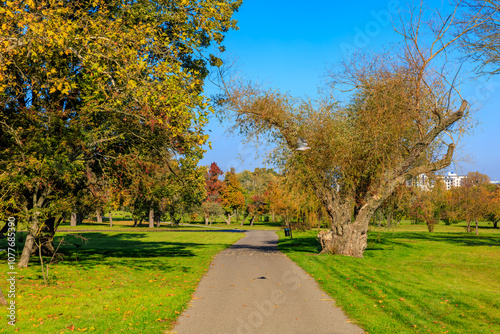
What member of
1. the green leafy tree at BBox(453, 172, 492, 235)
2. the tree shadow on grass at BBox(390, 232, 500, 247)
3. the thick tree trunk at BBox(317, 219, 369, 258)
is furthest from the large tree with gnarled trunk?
the green leafy tree at BBox(453, 172, 492, 235)

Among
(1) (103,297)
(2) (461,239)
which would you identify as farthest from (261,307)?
(2) (461,239)

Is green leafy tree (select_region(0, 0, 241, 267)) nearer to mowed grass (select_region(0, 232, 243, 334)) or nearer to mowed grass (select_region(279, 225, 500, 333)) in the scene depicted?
mowed grass (select_region(0, 232, 243, 334))

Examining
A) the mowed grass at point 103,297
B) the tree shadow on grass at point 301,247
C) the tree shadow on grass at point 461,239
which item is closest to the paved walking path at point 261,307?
Result: the mowed grass at point 103,297

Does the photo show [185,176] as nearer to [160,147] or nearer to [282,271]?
[160,147]

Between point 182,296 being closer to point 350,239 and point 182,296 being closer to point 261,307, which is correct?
point 261,307

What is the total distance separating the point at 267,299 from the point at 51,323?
4.78m

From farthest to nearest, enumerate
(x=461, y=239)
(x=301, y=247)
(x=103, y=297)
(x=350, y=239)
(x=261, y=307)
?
(x=461, y=239) → (x=301, y=247) → (x=350, y=239) → (x=103, y=297) → (x=261, y=307)

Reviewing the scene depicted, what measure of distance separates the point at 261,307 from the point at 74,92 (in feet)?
34.8

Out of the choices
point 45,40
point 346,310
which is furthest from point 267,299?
point 45,40

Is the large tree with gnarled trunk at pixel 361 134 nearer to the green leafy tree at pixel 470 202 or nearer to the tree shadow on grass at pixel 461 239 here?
the tree shadow on grass at pixel 461 239

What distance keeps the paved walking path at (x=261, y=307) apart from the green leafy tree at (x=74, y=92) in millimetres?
4685

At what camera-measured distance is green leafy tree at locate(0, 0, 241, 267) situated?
10.7m

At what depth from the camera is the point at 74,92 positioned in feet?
46.0

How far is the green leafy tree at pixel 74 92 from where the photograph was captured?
10.7 m
